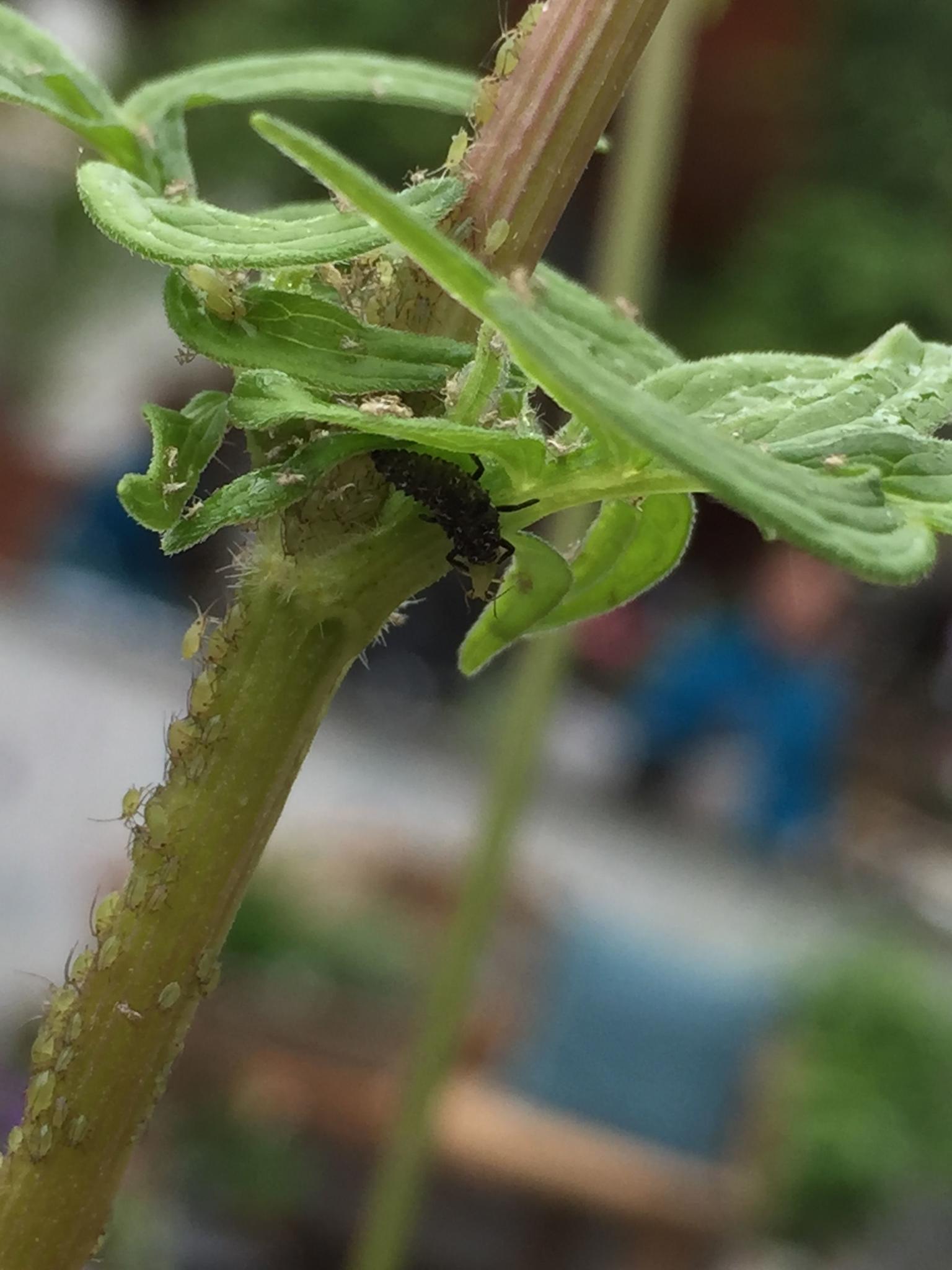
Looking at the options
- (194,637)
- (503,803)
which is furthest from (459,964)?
(194,637)

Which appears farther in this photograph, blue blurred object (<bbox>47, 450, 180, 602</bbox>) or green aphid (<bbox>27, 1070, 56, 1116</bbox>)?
blue blurred object (<bbox>47, 450, 180, 602</bbox>)

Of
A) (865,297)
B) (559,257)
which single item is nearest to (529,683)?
(559,257)

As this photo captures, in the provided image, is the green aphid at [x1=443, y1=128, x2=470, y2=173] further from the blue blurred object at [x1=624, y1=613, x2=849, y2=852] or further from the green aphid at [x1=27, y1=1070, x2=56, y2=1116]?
the blue blurred object at [x1=624, y1=613, x2=849, y2=852]

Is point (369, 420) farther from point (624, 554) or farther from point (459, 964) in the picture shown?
point (459, 964)

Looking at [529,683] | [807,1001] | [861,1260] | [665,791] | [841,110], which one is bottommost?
[529,683]

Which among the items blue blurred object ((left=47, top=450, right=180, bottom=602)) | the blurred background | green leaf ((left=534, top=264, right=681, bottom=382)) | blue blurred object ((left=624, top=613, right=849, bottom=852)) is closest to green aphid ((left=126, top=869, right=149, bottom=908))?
green leaf ((left=534, top=264, right=681, bottom=382))

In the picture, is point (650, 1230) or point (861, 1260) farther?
point (861, 1260)

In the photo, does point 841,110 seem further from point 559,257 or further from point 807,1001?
point 807,1001
